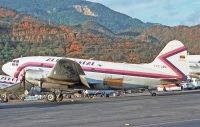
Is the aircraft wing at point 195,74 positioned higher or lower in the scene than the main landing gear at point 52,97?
higher

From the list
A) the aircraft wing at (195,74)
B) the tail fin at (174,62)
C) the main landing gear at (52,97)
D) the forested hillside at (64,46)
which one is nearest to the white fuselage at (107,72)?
the tail fin at (174,62)

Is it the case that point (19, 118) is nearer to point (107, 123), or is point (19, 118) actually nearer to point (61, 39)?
point (107, 123)

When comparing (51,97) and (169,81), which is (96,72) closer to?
(51,97)

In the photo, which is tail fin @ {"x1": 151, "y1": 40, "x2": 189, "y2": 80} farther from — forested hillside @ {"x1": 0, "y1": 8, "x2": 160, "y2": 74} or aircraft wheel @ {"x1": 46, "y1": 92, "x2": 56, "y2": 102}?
forested hillside @ {"x1": 0, "y1": 8, "x2": 160, "y2": 74}

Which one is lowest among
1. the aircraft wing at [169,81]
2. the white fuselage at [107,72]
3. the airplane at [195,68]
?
the aircraft wing at [169,81]

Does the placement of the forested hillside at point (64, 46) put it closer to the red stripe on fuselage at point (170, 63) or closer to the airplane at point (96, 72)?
the airplane at point (96, 72)

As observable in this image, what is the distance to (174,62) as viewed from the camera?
167 feet

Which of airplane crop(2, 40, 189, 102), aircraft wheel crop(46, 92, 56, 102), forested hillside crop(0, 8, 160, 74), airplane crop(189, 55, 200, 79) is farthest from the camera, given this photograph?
forested hillside crop(0, 8, 160, 74)

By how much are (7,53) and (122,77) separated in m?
96.8

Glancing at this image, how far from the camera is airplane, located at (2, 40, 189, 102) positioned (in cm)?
Result: 4541

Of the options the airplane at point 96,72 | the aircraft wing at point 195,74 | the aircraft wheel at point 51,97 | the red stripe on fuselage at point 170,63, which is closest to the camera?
the aircraft wheel at point 51,97

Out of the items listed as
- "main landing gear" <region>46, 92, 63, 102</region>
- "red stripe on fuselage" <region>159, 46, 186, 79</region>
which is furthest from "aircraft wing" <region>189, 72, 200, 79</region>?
"main landing gear" <region>46, 92, 63, 102</region>

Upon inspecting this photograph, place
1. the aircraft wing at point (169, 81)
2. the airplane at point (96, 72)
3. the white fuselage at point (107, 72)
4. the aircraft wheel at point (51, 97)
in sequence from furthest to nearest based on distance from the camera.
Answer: the aircraft wing at point (169, 81) → the white fuselage at point (107, 72) → the airplane at point (96, 72) → the aircraft wheel at point (51, 97)

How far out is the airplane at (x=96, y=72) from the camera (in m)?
45.4
